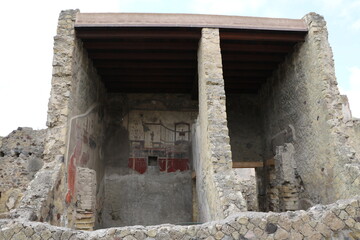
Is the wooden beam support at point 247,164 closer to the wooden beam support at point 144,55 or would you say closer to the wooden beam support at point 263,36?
the wooden beam support at point 144,55

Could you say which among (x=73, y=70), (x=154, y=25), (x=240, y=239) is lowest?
(x=240, y=239)

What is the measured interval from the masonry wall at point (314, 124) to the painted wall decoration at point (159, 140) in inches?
95.6

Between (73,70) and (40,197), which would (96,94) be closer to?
(73,70)

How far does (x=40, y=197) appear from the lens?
171 inches

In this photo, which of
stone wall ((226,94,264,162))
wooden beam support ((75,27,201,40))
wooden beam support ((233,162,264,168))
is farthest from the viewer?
stone wall ((226,94,264,162))

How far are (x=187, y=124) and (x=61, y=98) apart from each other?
4.02 meters

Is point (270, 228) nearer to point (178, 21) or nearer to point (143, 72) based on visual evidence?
point (178, 21)

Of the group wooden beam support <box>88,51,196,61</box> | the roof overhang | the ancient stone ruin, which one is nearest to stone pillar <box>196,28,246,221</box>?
the ancient stone ruin

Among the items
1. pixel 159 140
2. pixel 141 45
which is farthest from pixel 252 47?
pixel 159 140

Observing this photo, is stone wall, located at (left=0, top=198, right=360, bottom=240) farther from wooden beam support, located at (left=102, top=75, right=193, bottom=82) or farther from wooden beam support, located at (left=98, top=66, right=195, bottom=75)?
wooden beam support, located at (left=102, top=75, right=193, bottom=82)

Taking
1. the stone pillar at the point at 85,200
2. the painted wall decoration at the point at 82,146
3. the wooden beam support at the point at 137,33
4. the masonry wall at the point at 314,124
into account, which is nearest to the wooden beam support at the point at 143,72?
the painted wall decoration at the point at 82,146

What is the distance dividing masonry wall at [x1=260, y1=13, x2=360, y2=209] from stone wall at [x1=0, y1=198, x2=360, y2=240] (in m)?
1.79

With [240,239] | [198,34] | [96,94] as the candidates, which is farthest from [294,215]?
[96,94]

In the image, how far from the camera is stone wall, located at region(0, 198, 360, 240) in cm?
289
